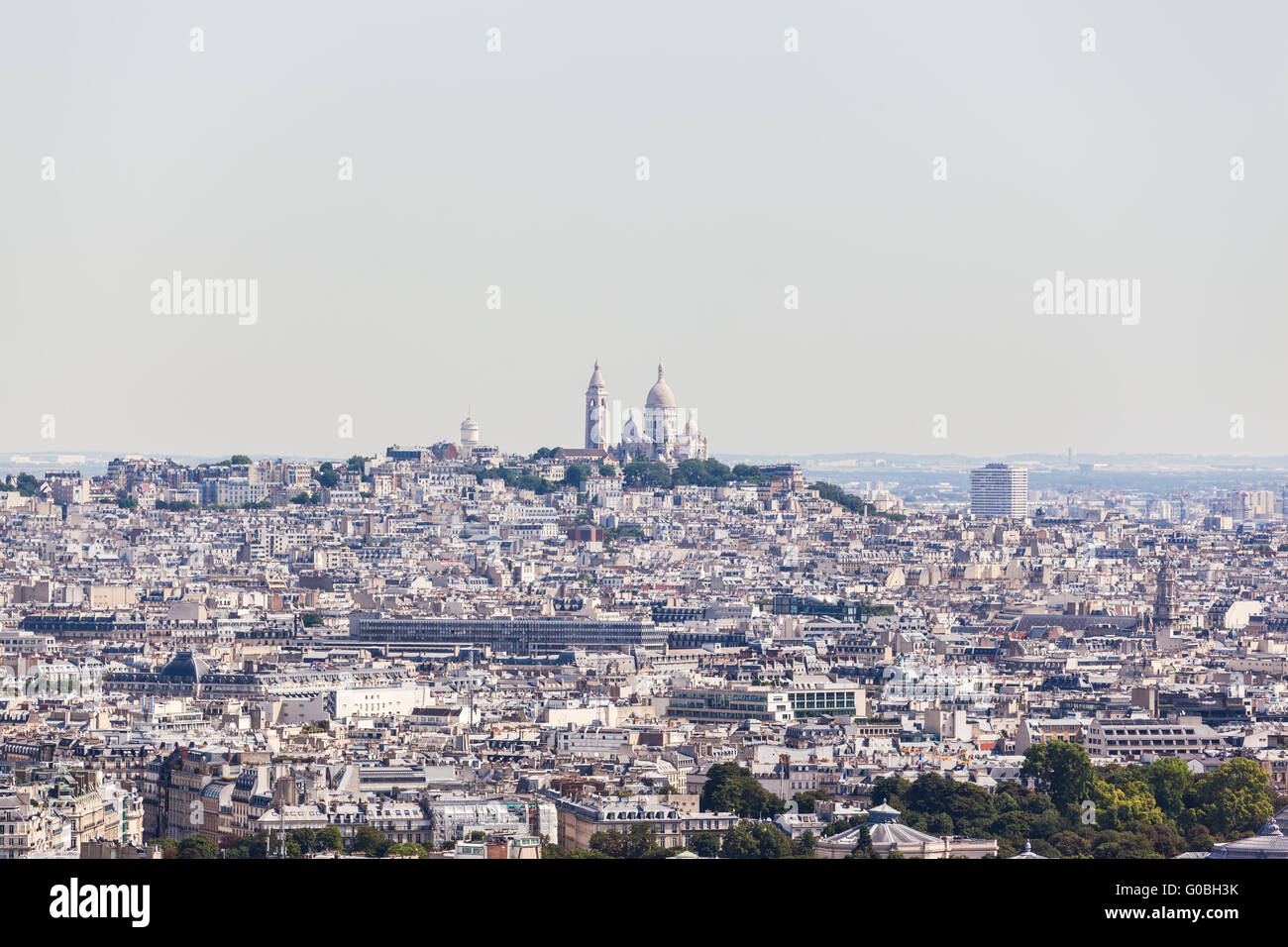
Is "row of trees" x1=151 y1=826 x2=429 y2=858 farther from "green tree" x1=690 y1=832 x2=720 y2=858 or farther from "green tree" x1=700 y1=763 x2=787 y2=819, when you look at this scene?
"green tree" x1=700 y1=763 x2=787 y2=819

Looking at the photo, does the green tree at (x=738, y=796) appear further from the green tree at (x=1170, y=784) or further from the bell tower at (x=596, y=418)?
the bell tower at (x=596, y=418)

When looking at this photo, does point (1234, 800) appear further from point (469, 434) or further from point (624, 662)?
point (469, 434)

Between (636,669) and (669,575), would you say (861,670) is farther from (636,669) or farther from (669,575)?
(669,575)

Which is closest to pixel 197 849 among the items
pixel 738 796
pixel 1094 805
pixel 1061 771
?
pixel 738 796

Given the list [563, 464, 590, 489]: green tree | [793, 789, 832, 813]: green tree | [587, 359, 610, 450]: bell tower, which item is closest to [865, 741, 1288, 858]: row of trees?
[793, 789, 832, 813]: green tree
